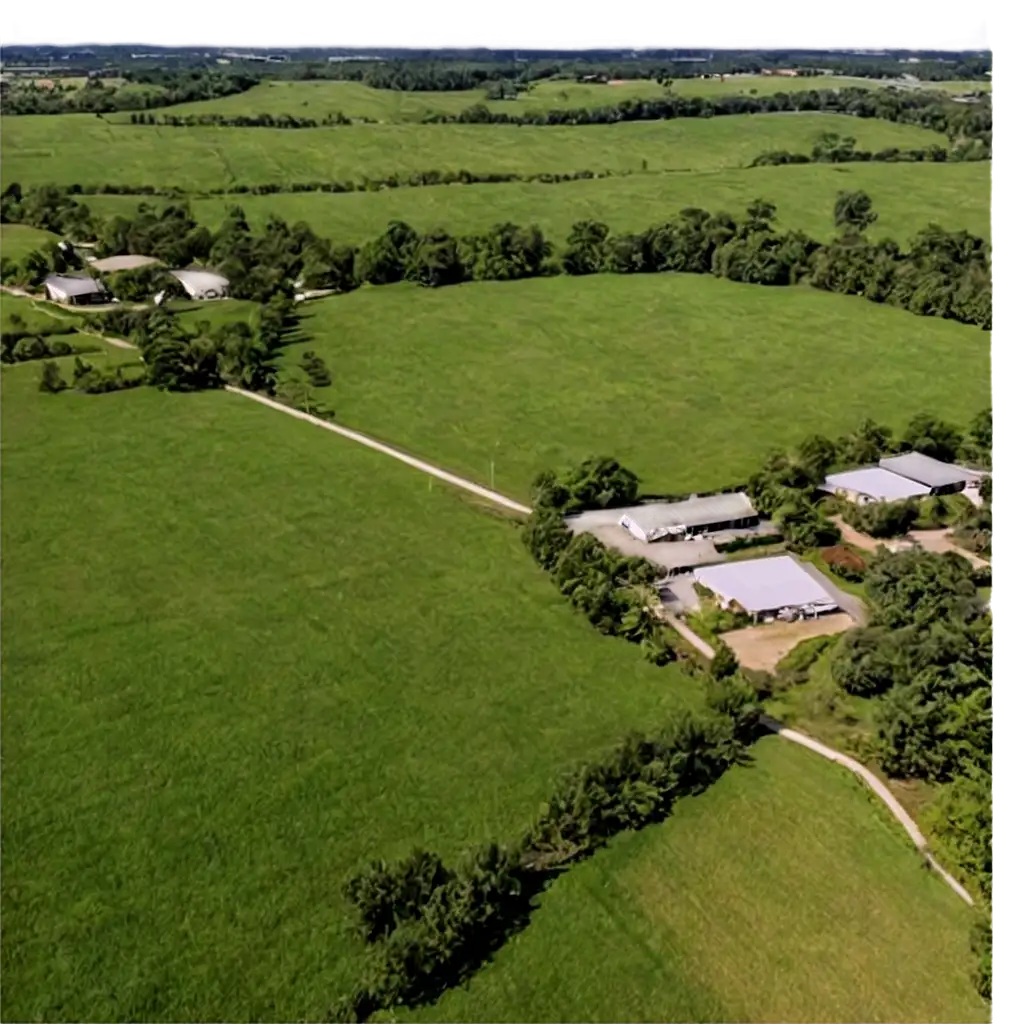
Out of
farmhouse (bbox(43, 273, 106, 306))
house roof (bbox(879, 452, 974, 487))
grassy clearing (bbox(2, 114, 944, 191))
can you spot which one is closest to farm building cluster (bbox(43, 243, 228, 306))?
farmhouse (bbox(43, 273, 106, 306))

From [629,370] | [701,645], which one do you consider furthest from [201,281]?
[701,645]

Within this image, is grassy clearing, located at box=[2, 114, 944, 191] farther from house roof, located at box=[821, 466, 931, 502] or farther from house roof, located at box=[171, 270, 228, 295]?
house roof, located at box=[821, 466, 931, 502]

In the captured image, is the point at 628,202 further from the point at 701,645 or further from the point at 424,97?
the point at 701,645

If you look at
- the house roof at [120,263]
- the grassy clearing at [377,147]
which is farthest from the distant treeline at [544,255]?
the grassy clearing at [377,147]

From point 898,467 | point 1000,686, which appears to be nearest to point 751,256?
point 898,467

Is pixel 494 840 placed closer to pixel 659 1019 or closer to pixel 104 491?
pixel 659 1019

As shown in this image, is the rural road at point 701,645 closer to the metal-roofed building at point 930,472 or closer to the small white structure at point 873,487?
the small white structure at point 873,487
